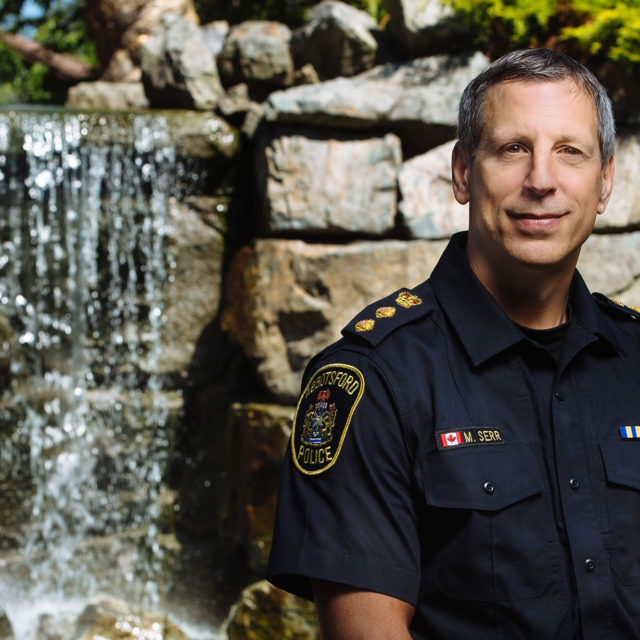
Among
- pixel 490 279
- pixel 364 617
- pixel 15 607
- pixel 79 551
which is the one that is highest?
pixel 490 279

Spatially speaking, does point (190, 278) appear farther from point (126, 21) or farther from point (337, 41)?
point (126, 21)

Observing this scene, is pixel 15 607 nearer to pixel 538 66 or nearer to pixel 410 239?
pixel 410 239

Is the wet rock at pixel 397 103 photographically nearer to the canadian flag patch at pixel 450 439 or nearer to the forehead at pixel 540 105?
the forehead at pixel 540 105

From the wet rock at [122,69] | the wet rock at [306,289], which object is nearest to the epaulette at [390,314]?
the wet rock at [306,289]

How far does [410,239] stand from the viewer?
425 centimetres

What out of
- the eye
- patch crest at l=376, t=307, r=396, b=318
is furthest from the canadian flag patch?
the eye

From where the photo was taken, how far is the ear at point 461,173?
1.62 meters

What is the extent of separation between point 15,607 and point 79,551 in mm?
440

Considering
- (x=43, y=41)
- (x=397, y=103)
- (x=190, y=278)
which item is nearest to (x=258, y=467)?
(x=190, y=278)

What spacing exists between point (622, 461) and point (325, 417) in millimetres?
527

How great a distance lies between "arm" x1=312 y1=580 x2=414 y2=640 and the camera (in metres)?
1.28

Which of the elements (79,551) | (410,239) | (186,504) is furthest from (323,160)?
(79,551)

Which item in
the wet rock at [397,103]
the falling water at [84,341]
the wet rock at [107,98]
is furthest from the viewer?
the wet rock at [107,98]

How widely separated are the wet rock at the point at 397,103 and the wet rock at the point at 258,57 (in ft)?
2.23
